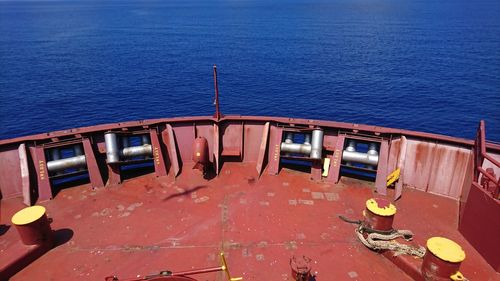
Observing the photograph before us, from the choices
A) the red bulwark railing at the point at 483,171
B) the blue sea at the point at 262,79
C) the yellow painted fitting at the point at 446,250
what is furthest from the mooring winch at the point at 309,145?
the blue sea at the point at 262,79

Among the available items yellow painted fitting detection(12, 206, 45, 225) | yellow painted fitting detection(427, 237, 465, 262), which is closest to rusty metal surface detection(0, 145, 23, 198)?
yellow painted fitting detection(12, 206, 45, 225)

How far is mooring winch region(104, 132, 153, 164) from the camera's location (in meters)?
12.8

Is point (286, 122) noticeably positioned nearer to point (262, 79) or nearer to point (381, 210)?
point (381, 210)

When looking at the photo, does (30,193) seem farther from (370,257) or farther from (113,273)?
(370,257)

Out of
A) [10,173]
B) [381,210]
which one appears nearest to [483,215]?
[381,210]

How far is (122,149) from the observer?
43.3 ft

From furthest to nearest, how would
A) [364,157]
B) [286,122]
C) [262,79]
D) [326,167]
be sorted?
1. [262,79]
2. [286,122]
3. [326,167]
4. [364,157]

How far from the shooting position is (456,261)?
7.41 m

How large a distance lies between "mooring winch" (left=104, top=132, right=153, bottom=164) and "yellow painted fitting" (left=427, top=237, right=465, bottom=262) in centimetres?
1045

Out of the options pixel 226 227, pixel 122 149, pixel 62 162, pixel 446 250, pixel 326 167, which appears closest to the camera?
pixel 446 250

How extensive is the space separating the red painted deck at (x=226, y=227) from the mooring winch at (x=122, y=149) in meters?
1.06

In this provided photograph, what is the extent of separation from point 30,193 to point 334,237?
1074 cm

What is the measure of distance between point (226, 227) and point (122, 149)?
565 cm

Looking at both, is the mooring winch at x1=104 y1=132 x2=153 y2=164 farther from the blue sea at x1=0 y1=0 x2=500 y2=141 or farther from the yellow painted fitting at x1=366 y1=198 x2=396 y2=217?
the blue sea at x1=0 y1=0 x2=500 y2=141
